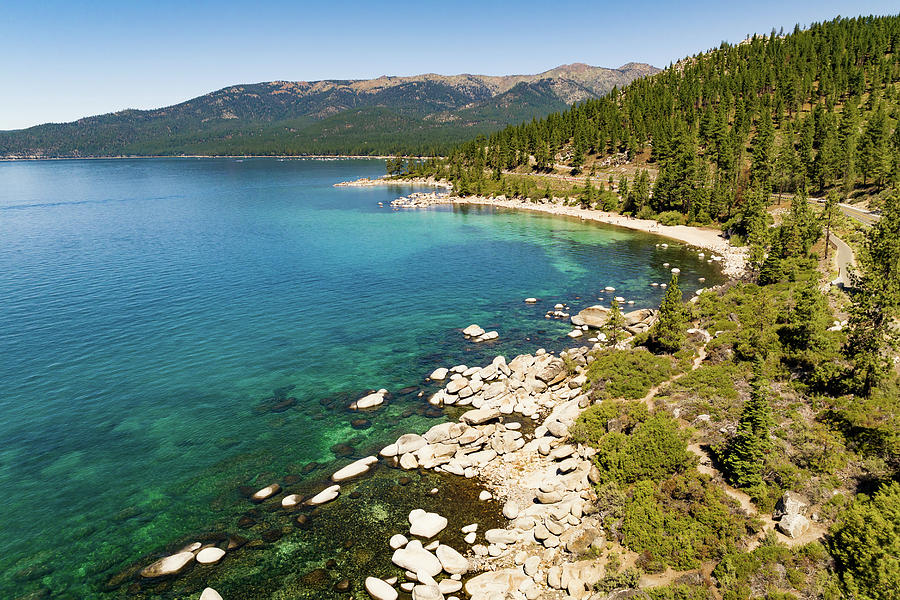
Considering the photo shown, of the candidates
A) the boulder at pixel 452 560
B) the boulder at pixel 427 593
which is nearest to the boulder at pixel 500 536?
the boulder at pixel 452 560

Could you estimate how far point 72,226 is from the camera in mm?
128750

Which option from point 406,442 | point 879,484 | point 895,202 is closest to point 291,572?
point 406,442

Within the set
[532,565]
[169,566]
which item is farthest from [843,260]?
[169,566]

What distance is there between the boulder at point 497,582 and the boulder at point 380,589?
4166 mm

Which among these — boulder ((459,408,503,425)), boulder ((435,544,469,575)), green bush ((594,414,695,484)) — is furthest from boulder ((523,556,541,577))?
boulder ((459,408,503,425))

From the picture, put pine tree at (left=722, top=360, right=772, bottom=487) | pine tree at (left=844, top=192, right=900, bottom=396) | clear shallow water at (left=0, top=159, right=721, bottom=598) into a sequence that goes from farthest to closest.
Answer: pine tree at (left=844, top=192, right=900, bottom=396) < clear shallow water at (left=0, top=159, right=721, bottom=598) < pine tree at (left=722, top=360, right=772, bottom=487)

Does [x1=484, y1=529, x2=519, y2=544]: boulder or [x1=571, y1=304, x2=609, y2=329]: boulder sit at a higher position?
[x1=571, y1=304, x2=609, y2=329]: boulder

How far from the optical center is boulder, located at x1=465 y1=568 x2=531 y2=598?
24.2 meters

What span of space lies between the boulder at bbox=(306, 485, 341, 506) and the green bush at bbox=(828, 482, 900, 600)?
28.8 metres

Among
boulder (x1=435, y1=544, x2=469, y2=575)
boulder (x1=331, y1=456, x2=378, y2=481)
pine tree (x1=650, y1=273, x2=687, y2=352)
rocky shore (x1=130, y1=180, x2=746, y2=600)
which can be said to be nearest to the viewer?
rocky shore (x1=130, y1=180, x2=746, y2=600)

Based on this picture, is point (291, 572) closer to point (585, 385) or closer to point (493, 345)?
point (585, 385)

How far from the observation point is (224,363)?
170ft

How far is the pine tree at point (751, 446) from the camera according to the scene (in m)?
26.7

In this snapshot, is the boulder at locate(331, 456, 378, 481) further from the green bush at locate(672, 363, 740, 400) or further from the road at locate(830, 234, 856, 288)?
the road at locate(830, 234, 856, 288)
